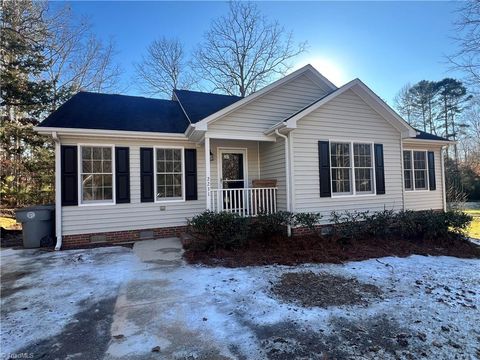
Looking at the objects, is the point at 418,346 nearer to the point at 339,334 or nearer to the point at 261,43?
the point at 339,334

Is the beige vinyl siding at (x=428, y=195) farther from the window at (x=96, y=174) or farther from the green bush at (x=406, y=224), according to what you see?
the window at (x=96, y=174)

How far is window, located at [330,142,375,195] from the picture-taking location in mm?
8312

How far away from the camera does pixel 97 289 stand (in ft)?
14.2

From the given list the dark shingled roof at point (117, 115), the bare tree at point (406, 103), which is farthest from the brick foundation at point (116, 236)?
the bare tree at point (406, 103)

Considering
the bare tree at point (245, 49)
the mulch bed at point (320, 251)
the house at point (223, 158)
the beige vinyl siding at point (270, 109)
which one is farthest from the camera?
the bare tree at point (245, 49)

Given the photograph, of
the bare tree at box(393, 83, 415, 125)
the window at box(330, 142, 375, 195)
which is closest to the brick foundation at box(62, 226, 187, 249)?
the window at box(330, 142, 375, 195)

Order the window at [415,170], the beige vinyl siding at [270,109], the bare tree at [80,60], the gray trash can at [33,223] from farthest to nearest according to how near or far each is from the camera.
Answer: the bare tree at [80,60] → the window at [415,170] → the beige vinyl siding at [270,109] → the gray trash can at [33,223]

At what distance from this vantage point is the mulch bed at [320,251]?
19.3 feet

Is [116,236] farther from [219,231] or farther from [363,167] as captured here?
[363,167]

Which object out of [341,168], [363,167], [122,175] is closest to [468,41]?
[363,167]

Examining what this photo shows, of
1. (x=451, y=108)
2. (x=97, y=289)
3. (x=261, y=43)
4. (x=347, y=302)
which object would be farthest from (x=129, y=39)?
(x=451, y=108)

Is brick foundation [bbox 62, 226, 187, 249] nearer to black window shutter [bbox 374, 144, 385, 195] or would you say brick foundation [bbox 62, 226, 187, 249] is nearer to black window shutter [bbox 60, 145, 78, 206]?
black window shutter [bbox 60, 145, 78, 206]

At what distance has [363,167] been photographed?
8.62m

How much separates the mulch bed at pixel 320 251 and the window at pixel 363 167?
1822mm
